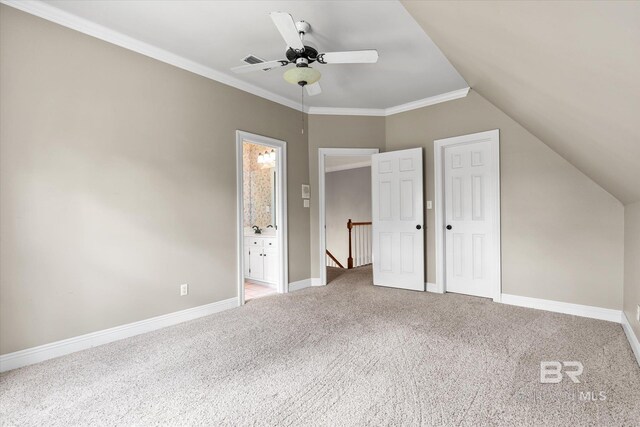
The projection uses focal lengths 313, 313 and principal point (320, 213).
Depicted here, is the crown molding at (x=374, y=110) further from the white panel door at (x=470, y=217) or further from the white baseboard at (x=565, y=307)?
the white baseboard at (x=565, y=307)

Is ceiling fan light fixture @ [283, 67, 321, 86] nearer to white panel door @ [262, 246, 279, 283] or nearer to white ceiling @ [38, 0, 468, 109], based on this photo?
white ceiling @ [38, 0, 468, 109]

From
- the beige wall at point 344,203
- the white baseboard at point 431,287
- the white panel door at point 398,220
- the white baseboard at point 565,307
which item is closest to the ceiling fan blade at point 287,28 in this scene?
the white panel door at point 398,220

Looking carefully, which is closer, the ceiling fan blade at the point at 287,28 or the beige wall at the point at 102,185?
the ceiling fan blade at the point at 287,28

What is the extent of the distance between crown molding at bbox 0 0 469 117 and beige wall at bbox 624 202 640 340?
224cm

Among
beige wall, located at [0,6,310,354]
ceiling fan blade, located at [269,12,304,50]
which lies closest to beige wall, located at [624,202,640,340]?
ceiling fan blade, located at [269,12,304,50]

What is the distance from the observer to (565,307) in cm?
337

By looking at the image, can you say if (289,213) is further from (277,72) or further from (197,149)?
(277,72)

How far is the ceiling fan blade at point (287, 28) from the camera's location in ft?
6.64

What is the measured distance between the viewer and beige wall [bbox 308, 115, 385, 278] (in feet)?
15.5

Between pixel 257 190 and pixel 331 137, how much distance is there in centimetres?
181

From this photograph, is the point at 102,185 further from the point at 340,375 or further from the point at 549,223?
the point at 549,223

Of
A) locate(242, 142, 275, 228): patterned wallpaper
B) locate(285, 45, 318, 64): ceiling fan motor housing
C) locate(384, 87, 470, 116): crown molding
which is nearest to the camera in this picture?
locate(285, 45, 318, 64): ceiling fan motor housing

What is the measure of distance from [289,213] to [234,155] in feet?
3.72

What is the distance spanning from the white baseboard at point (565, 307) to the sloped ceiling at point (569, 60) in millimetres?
1446
